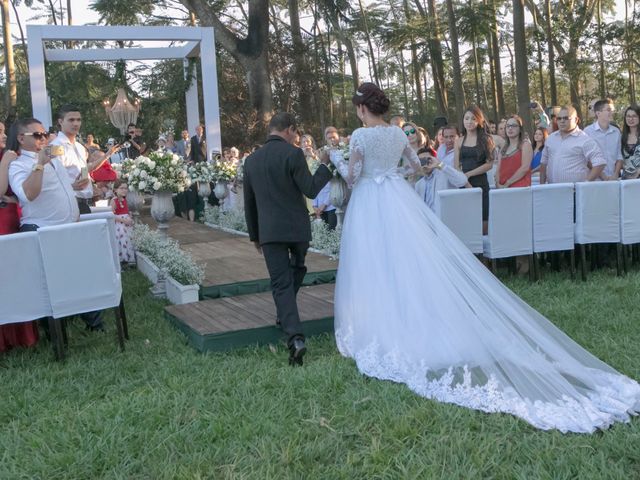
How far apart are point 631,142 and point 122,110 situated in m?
12.3

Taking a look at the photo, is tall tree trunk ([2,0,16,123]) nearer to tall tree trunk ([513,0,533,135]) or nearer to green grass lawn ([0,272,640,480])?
tall tree trunk ([513,0,533,135])

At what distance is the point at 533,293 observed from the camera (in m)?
6.39

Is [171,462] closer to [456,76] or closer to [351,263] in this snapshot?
[351,263]

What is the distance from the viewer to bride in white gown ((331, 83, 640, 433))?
11.5ft

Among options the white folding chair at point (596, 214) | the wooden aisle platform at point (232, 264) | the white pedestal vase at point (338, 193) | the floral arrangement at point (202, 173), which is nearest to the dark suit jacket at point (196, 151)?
the floral arrangement at point (202, 173)

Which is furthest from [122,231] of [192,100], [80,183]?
[192,100]

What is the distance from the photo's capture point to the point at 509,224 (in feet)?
22.0

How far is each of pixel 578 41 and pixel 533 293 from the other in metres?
21.1

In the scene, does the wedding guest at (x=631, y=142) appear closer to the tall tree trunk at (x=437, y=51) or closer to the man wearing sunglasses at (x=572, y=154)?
the man wearing sunglasses at (x=572, y=154)

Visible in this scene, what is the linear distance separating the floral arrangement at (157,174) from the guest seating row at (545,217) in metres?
4.24

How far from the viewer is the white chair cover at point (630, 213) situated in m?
6.92

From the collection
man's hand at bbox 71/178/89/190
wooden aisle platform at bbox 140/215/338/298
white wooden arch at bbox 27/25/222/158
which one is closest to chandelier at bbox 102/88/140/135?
white wooden arch at bbox 27/25/222/158

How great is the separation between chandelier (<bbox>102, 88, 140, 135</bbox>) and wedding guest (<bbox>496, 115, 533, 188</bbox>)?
1144cm

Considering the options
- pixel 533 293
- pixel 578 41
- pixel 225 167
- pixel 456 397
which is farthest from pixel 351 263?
pixel 578 41
